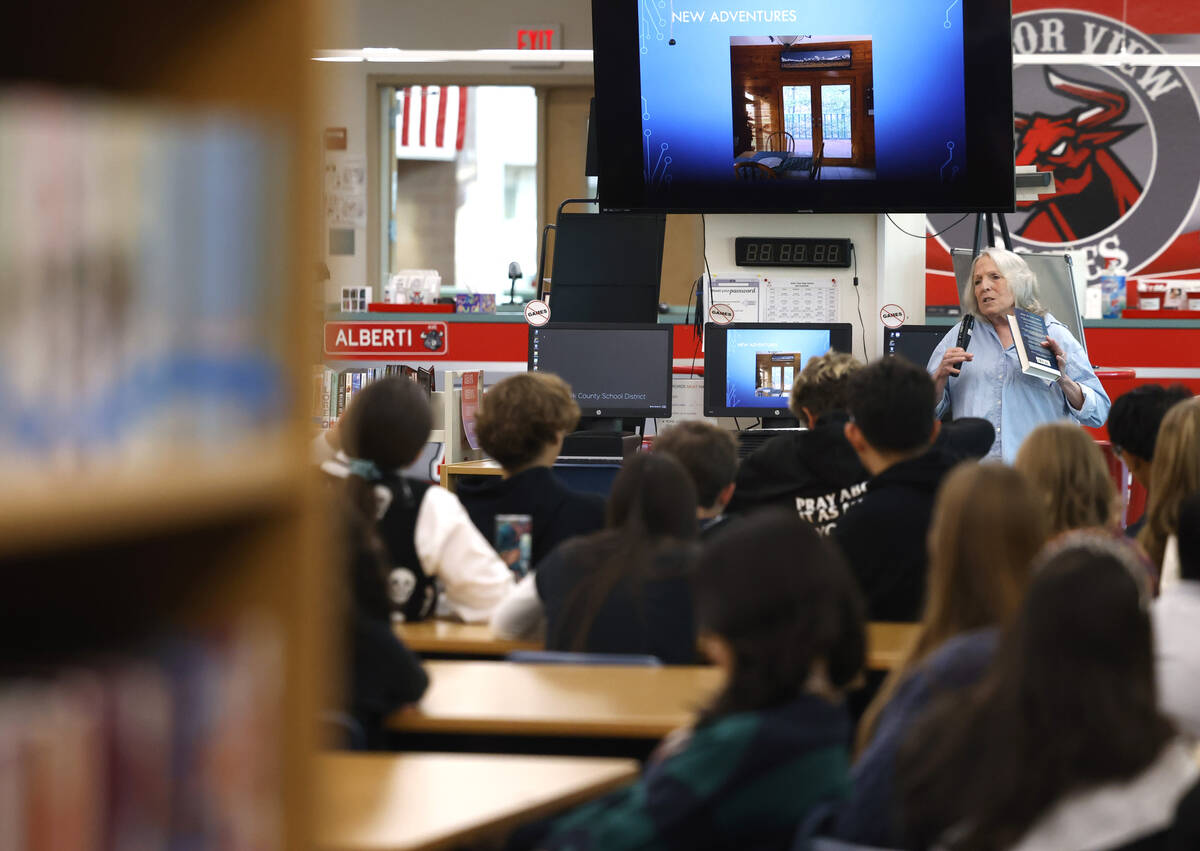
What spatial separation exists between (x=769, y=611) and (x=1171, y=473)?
5.74 feet

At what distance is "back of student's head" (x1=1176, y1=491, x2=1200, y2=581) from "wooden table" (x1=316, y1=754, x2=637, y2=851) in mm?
1052

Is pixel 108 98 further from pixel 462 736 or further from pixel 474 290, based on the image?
pixel 474 290

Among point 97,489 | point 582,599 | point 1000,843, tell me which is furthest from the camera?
point 582,599

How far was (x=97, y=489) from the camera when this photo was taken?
0.88 metres

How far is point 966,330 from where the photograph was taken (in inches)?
182

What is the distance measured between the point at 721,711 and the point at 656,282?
4.17 meters

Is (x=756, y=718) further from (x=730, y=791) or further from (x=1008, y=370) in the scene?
(x=1008, y=370)

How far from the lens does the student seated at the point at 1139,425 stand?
3.51 meters

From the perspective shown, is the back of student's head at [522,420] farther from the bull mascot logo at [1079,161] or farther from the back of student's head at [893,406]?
the bull mascot logo at [1079,161]

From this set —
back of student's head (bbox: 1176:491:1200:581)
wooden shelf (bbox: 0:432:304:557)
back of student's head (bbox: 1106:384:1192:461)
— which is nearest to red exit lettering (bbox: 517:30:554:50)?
back of student's head (bbox: 1106:384:1192:461)

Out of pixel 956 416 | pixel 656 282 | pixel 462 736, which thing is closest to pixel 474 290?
pixel 656 282

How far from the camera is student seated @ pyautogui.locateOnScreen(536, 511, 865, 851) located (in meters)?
1.56

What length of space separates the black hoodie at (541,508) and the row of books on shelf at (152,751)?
222 centimetres

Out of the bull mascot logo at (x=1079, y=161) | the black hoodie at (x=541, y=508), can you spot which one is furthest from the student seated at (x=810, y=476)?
the bull mascot logo at (x=1079, y=161)
